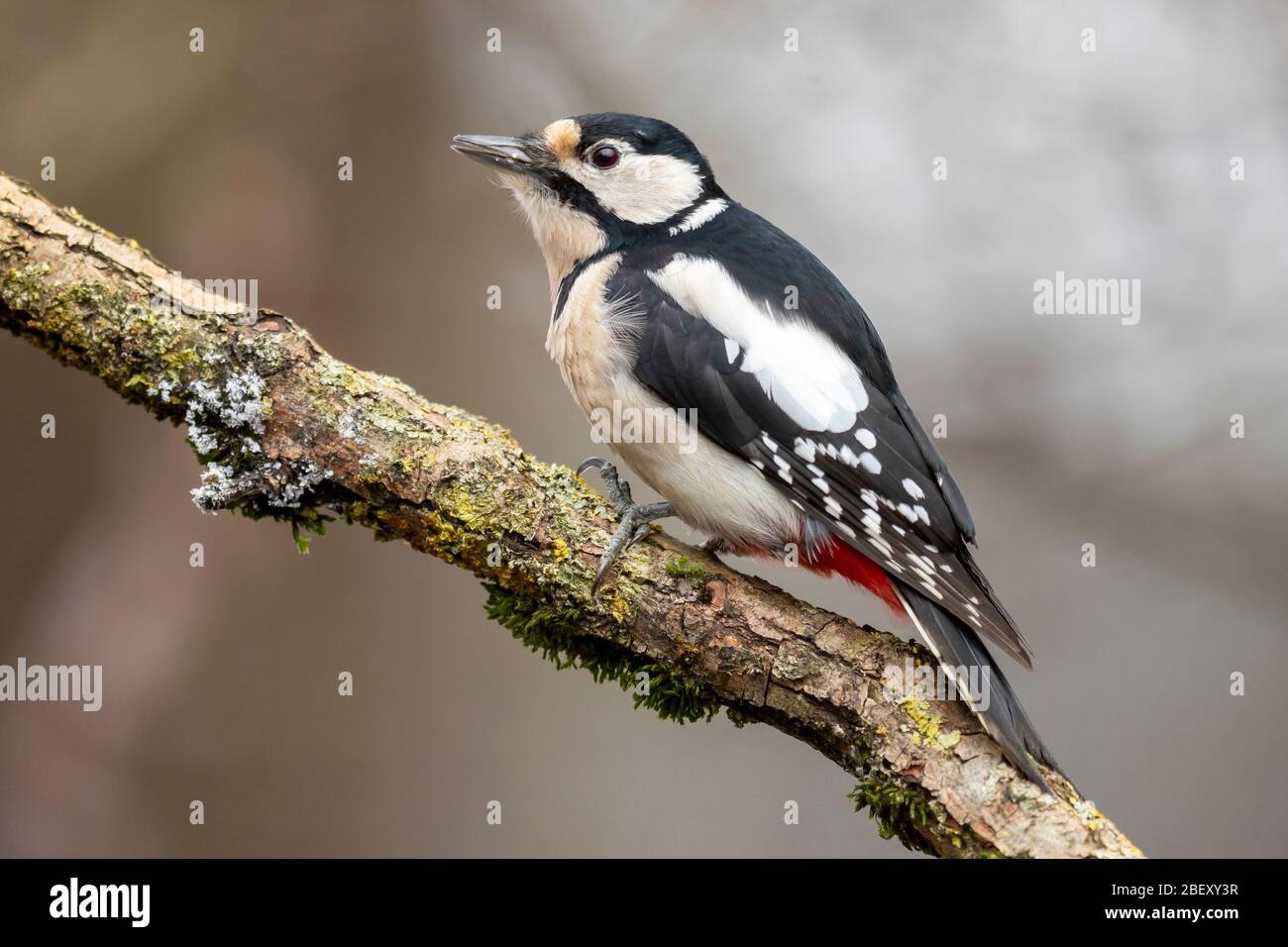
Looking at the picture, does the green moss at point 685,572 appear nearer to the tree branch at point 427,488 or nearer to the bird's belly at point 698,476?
the tree branch at point 427,488

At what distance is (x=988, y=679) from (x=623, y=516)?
855mm

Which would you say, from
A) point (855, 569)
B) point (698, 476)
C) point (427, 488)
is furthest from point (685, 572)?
point (427, 488)

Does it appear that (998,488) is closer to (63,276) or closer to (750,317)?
(750,317)

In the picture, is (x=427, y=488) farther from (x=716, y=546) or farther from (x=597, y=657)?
(x=716, y=546)

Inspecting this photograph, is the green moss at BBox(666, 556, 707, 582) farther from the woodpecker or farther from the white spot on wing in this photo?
the white spot on wing

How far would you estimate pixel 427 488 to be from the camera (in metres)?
2.47

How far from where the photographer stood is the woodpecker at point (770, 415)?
2508 mm

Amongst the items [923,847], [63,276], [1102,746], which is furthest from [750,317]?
[1102,746]

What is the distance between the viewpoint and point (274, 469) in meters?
2.50

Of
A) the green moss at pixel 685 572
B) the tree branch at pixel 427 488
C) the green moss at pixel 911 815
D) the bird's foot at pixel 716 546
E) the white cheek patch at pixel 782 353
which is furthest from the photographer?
the bird's foot at pixel 716 546

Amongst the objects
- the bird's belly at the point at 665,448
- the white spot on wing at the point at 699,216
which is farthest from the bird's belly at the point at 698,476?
the white spot on wing at the point at 699,216

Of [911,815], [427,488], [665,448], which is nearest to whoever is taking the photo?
[911,815]

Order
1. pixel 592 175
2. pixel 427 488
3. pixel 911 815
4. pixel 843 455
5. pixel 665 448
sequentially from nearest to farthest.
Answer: pixel 911 815 < pixel 427 488 < pixel 843 455 < pixel 665 448 < pixel 592 175

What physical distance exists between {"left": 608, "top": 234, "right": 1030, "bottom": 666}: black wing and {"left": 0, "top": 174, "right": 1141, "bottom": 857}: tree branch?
0.23 metres
